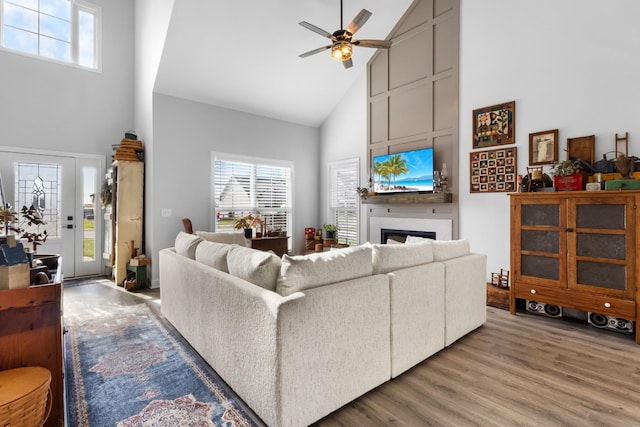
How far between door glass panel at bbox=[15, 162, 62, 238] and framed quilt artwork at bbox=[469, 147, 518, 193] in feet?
21.2

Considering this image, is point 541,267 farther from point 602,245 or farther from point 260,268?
point 260,268

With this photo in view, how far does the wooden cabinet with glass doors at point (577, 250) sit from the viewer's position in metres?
2.86

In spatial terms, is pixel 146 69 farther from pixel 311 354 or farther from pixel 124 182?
pixel 311 354

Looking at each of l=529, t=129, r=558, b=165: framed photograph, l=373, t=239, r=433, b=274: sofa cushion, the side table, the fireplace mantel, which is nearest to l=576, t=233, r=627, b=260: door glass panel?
l=529, t=129, r=558, b=165: framed photograph

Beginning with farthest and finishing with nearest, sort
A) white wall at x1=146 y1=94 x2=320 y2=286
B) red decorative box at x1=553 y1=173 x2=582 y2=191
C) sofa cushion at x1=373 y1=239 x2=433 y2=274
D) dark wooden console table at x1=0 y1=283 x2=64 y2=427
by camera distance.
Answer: white wall at x1=146 y1=94 x2=320 y2=286
red decorative box at x1=553 y1=173 x2=582 y2=191
sofa cushion at x1=373 y1=239 x2=433 y2=274
dark wooden console table at x1=0 y1=283 x2=64 y2=427

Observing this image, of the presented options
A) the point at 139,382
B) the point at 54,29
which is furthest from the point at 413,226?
the point at 54,29

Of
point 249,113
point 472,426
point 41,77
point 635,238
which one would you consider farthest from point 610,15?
point 41,77

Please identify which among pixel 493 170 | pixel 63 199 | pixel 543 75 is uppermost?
pixel 543 75

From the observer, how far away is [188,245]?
295 centimetres

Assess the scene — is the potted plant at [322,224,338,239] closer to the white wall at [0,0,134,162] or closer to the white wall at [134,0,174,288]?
the white wall at [134,0,174,288]

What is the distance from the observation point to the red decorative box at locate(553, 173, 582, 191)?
127 inches

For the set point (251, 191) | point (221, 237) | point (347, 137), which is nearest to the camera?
point (221, 237)

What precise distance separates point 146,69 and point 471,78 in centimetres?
504

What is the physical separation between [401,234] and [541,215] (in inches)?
89.0
